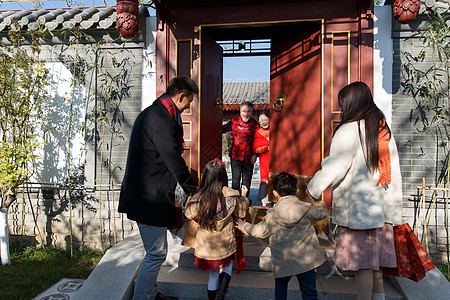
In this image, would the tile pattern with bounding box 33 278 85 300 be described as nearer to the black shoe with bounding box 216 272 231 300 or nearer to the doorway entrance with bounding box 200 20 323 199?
the black shoe with bounding box 216 272 231 300

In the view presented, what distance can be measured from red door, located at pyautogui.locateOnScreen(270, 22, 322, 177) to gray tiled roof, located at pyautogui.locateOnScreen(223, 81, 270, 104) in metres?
14.1

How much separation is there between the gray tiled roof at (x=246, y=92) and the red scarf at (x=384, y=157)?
1657cm

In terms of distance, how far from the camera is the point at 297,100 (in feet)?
13.6

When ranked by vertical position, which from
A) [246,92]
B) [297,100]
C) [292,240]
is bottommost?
[292,240]

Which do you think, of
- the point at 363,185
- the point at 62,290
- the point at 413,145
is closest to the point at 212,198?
the point at 363,185

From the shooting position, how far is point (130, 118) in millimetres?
4336

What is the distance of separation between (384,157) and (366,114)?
31 centimetres

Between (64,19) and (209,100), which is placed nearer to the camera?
(64,19)

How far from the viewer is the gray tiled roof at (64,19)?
421 cm

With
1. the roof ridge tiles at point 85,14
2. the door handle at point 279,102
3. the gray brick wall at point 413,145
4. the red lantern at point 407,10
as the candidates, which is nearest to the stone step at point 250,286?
the gray brick wall at point 413,145

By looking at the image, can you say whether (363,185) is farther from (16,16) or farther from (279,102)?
(16,16)

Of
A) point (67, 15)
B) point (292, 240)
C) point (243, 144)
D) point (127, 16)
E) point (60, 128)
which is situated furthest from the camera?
point (243, 144)

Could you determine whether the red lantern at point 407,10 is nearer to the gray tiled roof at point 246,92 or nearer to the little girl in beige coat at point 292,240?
the little girl in beige coat at point 292,240

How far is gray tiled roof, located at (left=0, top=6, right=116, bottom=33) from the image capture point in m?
4.21
